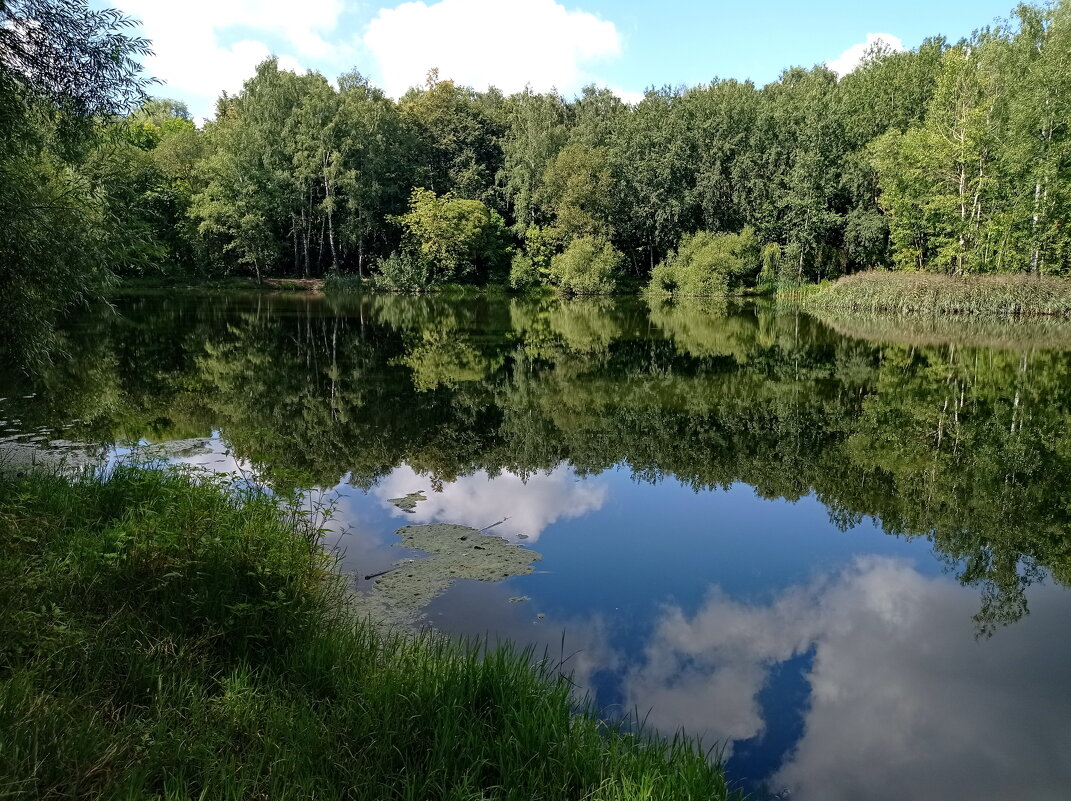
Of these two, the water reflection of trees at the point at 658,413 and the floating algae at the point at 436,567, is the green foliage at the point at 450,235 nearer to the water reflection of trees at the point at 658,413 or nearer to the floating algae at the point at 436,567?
the water reflection of trees at the point at 658,413

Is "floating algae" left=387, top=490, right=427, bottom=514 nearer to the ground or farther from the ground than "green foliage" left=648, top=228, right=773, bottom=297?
nearer to the ground

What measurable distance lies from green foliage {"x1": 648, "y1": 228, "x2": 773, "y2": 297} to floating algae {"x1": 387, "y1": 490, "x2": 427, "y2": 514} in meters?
45.6

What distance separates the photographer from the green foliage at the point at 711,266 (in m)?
51.5

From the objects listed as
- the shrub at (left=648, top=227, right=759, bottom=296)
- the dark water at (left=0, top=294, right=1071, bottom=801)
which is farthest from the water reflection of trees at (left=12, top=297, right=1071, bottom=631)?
the shrub at (left=648, top=227, right=759, bottom=296)

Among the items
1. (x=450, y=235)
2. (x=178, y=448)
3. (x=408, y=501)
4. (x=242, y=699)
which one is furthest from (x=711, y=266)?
(x=242, y=699)

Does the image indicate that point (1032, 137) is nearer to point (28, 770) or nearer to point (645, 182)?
point (645, 182)

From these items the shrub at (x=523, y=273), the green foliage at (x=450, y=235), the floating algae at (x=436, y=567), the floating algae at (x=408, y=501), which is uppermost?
the green foliage at (x=450, y=235)

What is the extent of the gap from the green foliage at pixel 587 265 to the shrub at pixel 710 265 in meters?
4.28

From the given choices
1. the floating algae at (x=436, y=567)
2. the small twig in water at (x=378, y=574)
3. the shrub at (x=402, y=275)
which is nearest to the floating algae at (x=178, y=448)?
the floating algae at (x=436, y=567)

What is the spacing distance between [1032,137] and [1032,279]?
7616mm

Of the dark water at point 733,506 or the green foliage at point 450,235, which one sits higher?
the green foliage at point 450,235

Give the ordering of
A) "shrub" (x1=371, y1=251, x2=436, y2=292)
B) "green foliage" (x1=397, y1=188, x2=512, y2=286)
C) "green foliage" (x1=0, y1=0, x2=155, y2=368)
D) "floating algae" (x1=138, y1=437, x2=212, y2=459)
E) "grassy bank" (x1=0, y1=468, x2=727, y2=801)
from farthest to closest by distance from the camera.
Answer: "green foliage" (x1=397, y1=188, x2=512, y2=286) → "shrub" (x1=371, y1=251, x2=436, y2=292) → "floating algae" (x1=138, y1=437, x2=212, y2=459) → "green foliage" (x1=0, y1=0, x2=155, y2=368) → "grassy bank" (x1=0, y1=468, x2=727, y2=801)

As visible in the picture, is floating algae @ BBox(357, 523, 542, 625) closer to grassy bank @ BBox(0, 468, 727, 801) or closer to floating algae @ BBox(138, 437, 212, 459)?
grassy bank @ BBox(0, 468, 727, 801)

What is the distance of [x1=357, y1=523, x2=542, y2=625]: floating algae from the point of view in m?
6.34
